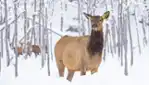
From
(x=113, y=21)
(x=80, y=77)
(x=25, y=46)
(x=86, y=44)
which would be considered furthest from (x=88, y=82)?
(x=113, y=21)

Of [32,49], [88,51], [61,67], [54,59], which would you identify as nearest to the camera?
[88,51]

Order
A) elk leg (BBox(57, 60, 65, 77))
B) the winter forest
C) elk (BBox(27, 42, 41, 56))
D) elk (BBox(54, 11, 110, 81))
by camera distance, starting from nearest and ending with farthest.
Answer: elk (BBox(54, 11, 110, 81)) → the winter forest → elk leg (BBox(57, 60, 65, 77)) → elk (BBox(27, 42, 41, 56))

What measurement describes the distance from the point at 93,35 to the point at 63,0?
16.9 m

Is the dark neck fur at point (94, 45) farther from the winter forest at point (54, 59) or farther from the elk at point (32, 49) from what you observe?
the elk at point (32, 49)

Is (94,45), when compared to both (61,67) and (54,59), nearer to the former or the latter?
(61,67)

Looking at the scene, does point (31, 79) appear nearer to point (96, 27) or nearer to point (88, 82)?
point (88, 82)

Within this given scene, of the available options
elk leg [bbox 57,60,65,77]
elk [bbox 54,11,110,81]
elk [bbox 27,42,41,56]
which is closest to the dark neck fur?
elk [bbox 54,11,110,81]

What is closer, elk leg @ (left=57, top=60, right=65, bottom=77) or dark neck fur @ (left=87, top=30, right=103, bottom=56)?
dark neck fur @ (left=87, top=30, right=103, bottom=56)

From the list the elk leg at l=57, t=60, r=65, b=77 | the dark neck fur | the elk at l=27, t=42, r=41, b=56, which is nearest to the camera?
the dark neck fur

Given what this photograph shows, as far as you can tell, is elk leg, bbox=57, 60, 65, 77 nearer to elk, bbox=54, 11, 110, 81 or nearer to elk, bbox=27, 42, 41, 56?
elk, bbox=54, 11, 110, 81

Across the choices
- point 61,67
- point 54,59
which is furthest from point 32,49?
point 61,67

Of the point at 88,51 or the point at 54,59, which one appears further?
the point at 54,59

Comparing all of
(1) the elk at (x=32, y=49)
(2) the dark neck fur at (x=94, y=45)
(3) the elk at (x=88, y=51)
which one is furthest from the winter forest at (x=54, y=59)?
(2) the dark neck fur at (x=94, y=45)

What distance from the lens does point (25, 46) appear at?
822 inches
